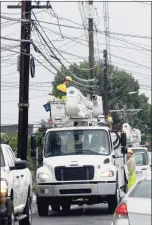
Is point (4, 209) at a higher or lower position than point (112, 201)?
higher

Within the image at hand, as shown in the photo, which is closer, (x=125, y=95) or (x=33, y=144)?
(x=33, y=144)

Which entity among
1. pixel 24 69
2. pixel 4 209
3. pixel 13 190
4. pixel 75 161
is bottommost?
pixel 4 209

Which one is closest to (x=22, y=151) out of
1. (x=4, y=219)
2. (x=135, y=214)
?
(x=4, y=219)

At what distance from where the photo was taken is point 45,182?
2098 cm

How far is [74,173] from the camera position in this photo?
68.7 feet

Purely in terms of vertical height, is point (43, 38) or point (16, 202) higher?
point (43, 38)

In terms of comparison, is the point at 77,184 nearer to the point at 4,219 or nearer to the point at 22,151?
the point at 22,151

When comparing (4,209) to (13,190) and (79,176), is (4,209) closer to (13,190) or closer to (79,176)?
(13,190)

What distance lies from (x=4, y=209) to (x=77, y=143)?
8556mm

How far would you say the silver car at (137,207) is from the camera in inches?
400

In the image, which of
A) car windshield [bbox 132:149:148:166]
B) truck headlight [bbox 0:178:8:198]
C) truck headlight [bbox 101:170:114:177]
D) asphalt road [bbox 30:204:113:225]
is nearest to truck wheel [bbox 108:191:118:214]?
asphalt road [bbox 30:204:113:225]

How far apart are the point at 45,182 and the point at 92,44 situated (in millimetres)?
21828

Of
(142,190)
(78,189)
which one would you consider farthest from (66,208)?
(142,190)

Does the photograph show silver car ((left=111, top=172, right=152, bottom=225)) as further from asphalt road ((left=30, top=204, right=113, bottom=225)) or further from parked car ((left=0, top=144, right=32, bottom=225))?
asphalt road ((left=30, top=204, right=113, bottom=225))
